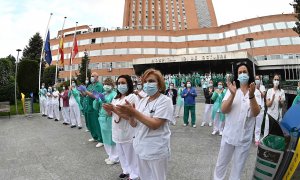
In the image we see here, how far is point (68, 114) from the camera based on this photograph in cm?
1321

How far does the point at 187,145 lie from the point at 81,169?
323cm

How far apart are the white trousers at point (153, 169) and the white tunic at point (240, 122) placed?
3.69 feet

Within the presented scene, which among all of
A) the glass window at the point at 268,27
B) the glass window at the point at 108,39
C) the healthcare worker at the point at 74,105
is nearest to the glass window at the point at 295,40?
the glass window at the point at 268,27

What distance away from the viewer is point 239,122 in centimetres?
369

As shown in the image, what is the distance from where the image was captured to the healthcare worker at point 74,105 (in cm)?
1172

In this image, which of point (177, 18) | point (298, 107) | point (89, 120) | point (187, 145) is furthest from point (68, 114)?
point (177, 18)

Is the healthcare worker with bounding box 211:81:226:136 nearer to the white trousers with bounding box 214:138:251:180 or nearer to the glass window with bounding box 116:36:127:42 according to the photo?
the white trousers with bounding box 214:138:251:180

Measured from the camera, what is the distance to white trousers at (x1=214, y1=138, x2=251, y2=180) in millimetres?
3715

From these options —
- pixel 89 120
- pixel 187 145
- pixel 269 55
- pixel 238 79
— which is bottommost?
pixel 187 145

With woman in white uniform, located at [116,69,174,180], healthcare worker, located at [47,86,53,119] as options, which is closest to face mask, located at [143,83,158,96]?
woman in white uniform, located at [116,69,174,180]

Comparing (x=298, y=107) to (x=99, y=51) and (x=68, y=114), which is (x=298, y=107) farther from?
(x=99, y=51)

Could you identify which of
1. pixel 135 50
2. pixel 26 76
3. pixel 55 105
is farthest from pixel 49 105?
pixel 135 50

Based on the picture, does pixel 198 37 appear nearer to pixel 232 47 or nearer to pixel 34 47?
pixel 232 47

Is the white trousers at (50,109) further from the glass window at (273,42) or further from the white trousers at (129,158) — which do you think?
the glass window at (273,42)
